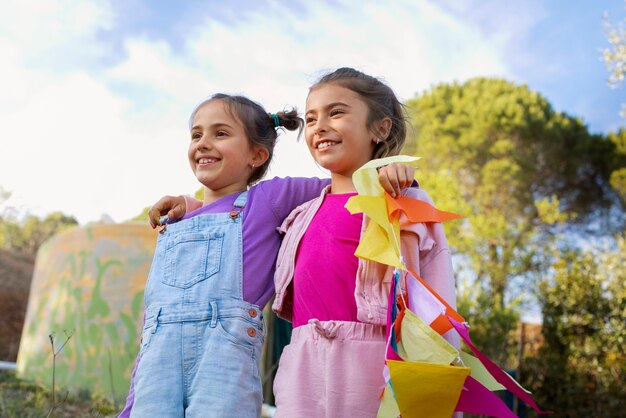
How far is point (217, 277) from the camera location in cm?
185

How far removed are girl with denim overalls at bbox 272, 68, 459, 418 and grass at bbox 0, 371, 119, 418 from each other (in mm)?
1534

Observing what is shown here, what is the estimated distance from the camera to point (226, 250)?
75.0 inches

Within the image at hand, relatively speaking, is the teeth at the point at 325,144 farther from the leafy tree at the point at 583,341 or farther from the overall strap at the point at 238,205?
the leafy tree at the point at 583,341

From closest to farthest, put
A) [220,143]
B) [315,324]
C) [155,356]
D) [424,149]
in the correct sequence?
[315,324] → [155,356] → [220,143] → [424,149]

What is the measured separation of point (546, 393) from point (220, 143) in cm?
588

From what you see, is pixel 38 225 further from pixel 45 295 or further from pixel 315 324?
pixel 315 324

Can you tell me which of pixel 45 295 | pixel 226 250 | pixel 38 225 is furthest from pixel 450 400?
pixel 38 225

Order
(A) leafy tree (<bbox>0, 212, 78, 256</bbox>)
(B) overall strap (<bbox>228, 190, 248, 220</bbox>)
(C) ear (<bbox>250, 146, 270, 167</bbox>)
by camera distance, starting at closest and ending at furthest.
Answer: (B) overall strap (<bbox>228, 190, 248, 220</bbox>) → (C) ear (<bbox>250, 146, 270, 167</bbox>) → (A) leafy tree (<bbox>0, 212, 78, 256</bbox>)

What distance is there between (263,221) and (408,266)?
1.64 ft

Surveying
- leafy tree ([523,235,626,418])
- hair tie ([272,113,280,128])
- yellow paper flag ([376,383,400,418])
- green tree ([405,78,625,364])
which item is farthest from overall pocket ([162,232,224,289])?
green tree ([405,78,625,364])

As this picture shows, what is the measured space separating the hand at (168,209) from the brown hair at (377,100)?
0.58m

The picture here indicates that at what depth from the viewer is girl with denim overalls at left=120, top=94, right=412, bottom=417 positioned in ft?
5.69

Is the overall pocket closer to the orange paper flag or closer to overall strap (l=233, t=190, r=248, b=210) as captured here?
overall strap (l=233, t=190, r=248, b=210)

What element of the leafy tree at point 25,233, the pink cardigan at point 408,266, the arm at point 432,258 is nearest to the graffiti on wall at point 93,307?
the pink cardigan at point 408,266
